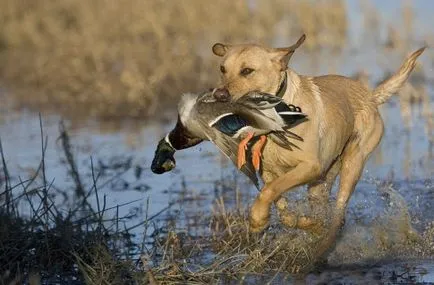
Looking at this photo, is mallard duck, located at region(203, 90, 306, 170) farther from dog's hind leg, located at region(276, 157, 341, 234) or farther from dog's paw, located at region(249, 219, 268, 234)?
dog's hind leg, located at region(276, 157, 341, 234)

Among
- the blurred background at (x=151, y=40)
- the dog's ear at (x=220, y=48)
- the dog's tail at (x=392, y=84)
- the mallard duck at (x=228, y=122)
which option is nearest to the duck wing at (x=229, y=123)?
the mallard duck at (x=228, y=122)

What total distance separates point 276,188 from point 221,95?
0.69 meters

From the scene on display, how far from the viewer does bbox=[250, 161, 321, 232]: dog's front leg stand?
613 cm

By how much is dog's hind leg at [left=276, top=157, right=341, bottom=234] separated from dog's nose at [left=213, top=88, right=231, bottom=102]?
3.75 feet

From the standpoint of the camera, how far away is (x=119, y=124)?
12.0 metres

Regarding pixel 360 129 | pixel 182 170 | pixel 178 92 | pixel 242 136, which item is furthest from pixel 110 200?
pixel 178 92

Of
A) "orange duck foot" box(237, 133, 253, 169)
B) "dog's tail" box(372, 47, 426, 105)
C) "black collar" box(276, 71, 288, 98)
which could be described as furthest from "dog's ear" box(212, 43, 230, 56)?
"dog's tail" box(372, 47, 426, 105)

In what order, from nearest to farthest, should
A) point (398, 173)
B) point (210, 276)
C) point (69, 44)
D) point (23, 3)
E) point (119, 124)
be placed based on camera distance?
point (210, 276), point (398, 173), point (119, 124), point (69, 44), point (23, 3)

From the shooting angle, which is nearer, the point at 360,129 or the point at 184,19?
the point at 360,129

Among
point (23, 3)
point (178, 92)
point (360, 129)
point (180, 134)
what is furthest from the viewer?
point (23, 3)

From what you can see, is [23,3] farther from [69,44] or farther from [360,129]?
[360,129]

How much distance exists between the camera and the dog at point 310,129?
6398mm

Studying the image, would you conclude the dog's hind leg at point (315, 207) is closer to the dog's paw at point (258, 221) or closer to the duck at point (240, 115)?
the dog's paw at point (258, 221)

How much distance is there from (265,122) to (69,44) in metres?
9.61
